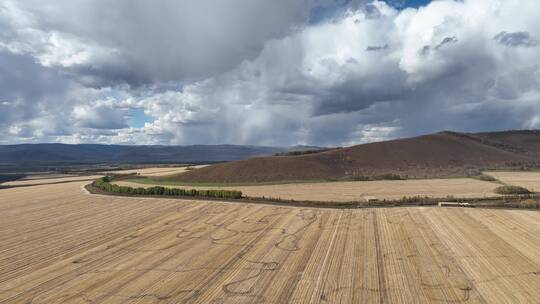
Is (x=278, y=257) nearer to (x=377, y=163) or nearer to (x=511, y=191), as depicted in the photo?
(x=511, y=191)

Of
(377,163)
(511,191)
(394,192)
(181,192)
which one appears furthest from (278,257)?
(377,163)

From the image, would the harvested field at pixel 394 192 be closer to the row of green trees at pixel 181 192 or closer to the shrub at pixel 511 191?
the shrub at pixel 511 191

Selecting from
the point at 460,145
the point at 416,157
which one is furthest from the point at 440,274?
the point at 460,145

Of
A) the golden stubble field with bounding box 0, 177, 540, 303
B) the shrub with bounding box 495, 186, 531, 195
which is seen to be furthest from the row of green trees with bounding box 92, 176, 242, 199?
the shrub with bounding box 495, 186, 531, 195

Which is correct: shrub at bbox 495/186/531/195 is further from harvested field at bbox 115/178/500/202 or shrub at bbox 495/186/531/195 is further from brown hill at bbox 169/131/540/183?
brown hill at bbox 169/131/540/183

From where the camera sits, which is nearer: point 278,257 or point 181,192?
point 278,257
